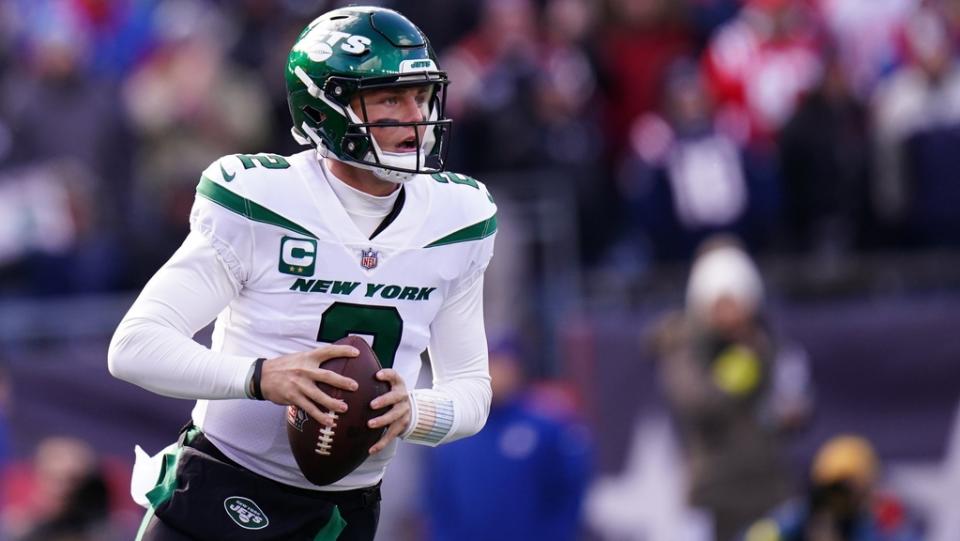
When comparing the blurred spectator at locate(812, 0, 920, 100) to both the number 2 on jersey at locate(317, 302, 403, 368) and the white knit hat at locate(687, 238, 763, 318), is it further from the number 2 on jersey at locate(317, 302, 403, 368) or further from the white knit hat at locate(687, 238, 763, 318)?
the number 2 on jersey at locate(317, 302, 403, 368)

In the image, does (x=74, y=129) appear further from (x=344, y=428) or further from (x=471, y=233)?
(x=344, y=428)

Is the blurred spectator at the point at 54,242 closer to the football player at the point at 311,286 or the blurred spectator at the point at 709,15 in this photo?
the blurred spectator at the point at 709,15

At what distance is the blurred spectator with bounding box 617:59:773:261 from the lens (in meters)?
9.89

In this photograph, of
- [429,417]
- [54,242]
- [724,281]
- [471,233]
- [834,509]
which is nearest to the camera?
[429,417]

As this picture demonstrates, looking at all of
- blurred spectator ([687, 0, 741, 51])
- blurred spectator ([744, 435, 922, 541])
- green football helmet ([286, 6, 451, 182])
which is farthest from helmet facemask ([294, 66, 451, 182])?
blurred spectator ([687, 0, 741, 51])

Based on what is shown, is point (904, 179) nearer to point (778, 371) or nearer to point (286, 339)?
point (778, 371)

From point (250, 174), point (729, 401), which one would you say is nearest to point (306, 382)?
point (250, 174)

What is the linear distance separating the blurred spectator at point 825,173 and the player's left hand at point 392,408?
20.9ft

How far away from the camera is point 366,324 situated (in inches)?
170

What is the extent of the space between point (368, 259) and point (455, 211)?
31cm

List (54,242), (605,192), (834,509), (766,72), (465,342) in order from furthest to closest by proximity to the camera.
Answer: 1. (766,72)
2. (605,192)
3. (54,242)
4. (834,509)
5. (465,342)

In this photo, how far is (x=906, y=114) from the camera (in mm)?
10109

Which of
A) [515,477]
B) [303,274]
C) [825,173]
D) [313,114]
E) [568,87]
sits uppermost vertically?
[313,114]

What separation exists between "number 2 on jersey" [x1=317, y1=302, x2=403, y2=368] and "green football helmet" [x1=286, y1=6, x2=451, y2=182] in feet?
1.07
